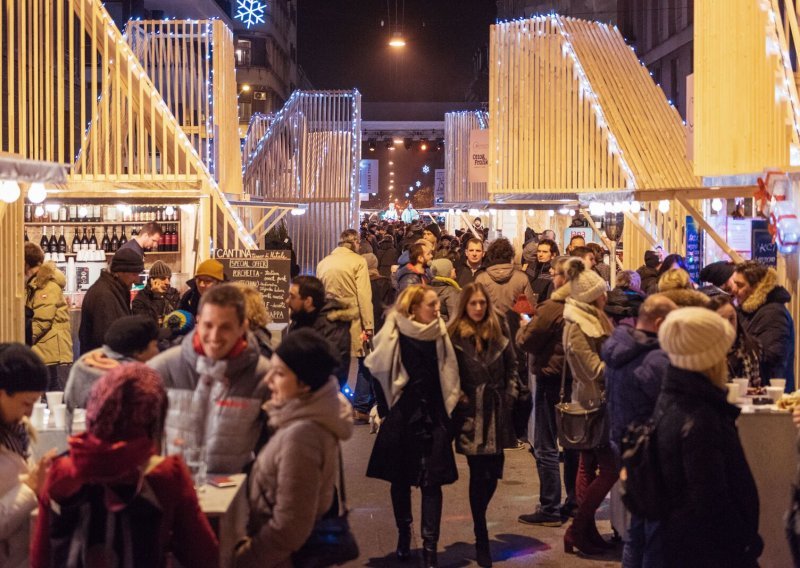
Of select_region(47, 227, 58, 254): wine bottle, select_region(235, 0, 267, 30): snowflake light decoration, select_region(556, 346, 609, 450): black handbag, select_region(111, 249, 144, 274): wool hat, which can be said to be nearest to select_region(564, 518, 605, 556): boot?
select_region(556, 346, 609, 450): black handbag

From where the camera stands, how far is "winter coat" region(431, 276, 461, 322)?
1059 centimetres

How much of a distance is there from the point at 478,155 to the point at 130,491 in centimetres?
2954

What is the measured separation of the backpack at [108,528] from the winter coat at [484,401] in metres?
3.66

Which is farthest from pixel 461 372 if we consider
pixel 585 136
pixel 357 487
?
pixel 585 136

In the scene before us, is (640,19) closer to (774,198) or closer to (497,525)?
(774,198)

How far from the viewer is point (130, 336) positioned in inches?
206

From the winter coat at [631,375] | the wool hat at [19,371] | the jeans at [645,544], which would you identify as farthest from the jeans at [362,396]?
the wool hat at [19,371]

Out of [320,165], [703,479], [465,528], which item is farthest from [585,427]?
[320,165]

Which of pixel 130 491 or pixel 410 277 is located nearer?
pixel 130 491

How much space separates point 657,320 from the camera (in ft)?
19.3

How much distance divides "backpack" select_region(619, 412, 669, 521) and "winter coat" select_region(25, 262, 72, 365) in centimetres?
697

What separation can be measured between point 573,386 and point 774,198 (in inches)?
133

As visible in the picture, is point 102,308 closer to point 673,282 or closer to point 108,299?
point 108,299

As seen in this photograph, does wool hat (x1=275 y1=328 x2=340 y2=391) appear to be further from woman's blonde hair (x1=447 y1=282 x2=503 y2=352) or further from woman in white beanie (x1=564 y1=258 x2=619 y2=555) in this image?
woman in white beanie (x1=564 y1=258 x2=619 y2=555)
